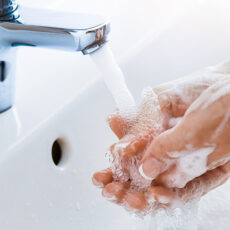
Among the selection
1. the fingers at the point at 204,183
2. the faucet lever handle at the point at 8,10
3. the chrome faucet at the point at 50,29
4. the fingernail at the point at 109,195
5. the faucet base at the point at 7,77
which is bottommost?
the fingers at the point at 204,183

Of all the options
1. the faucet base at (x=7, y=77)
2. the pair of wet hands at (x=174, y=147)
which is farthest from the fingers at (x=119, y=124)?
the faucet base at (x=7, y=77)

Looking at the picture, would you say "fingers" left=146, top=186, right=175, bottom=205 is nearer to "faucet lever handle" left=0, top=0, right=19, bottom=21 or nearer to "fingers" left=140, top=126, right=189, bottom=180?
"fingers" left=140, top=126, right=189, bottom=180

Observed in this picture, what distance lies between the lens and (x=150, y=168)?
494mm

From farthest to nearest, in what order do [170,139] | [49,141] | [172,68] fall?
[172,68], [49,141], [170,139]

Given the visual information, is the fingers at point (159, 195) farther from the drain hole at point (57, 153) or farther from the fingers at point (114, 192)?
the drain hole at point (57, 153)

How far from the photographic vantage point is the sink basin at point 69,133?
55cm

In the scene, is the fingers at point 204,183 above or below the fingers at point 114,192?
below

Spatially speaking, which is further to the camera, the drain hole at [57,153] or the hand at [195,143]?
the drain hole at [57,153]

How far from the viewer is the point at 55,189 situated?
0.59 m

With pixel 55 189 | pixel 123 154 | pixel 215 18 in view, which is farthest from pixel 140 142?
pixel 215 18

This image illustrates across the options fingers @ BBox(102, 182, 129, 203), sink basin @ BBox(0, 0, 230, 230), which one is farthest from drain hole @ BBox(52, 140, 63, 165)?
fingers @ BBox(102, 182, 129, 203)

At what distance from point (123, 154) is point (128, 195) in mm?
48

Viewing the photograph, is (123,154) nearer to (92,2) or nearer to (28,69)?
(28,69)

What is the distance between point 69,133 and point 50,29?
0.59 feet
